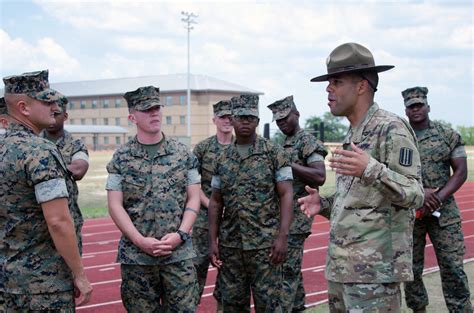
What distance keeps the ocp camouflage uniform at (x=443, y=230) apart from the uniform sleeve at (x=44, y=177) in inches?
143

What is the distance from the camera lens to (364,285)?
3324mm

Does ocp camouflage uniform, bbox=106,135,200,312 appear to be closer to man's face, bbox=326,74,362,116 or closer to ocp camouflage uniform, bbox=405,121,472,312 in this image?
man's face, bbox=326,74,362,116

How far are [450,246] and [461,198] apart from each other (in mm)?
12724

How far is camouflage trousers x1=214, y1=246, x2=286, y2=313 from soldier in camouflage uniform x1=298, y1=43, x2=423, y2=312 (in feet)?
4.71

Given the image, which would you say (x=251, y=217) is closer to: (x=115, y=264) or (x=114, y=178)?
(x=114, y=178)

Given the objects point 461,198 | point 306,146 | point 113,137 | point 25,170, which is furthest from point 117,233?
point 113,137

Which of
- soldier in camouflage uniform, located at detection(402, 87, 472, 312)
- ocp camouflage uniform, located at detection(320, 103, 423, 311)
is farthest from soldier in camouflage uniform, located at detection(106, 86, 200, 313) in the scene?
soldier in camouflage uniform, located at detection(402, 87, 472, 312)

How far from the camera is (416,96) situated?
19.2 ft

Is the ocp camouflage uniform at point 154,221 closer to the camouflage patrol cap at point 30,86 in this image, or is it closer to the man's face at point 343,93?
the camouflage patrol cap at point 30,86

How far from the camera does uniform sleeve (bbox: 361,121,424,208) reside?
3.06 m

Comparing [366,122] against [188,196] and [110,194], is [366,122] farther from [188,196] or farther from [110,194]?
[110,194]

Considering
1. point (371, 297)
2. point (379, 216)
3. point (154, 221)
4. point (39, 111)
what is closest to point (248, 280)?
point (154, 221)

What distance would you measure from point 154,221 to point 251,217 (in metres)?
0.87

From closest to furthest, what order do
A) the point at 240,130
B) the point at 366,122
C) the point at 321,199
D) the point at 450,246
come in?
the point at 366,122
the point at 321,199
the point at 240,130
the point at 450,246
